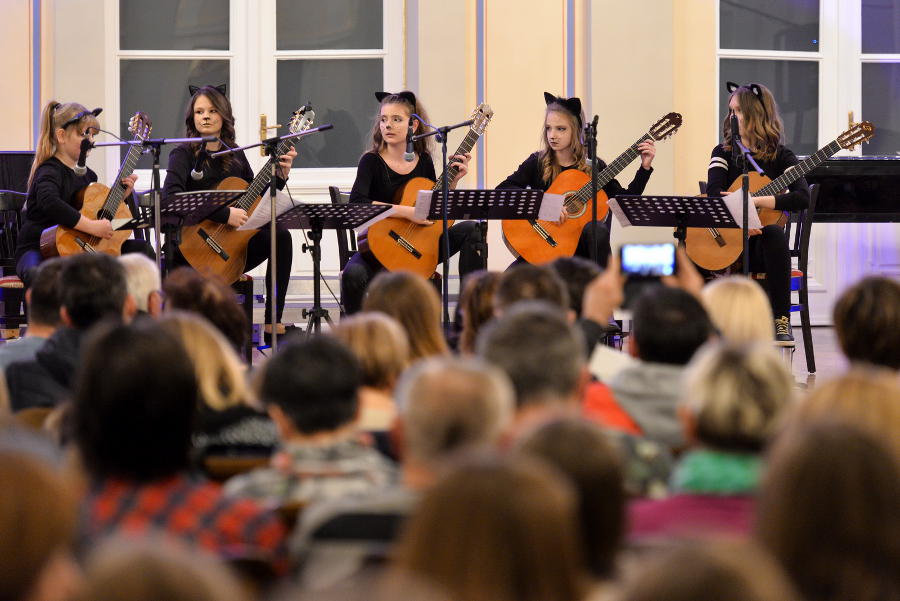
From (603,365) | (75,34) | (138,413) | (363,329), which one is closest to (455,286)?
(75,34)

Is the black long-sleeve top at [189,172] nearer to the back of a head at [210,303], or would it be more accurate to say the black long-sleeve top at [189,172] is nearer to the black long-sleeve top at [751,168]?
the black long-sleeve top at [751,168]

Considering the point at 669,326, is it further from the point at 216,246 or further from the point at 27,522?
the point at 216,246

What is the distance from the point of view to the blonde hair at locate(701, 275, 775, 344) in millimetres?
3379

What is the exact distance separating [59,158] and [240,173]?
1016 millimetres

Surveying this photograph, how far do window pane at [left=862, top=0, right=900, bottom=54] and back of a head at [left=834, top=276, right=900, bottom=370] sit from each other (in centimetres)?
648

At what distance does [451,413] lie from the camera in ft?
6.12

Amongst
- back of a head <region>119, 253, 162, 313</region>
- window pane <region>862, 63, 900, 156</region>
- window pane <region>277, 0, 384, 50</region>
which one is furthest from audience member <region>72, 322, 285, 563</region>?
window pane <region>862, 63, 900, 156</region>

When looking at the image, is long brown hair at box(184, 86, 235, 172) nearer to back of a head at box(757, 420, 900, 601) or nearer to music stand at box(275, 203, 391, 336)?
music stand at box(275, 203, 391, 336)

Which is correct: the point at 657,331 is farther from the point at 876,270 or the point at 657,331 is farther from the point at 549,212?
the point at 876,270

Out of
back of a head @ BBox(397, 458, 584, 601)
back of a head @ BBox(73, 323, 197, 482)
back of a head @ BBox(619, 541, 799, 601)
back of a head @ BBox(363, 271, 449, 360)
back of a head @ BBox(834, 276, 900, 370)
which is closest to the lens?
back of a head @ BBox(619, 541, 799, 601)

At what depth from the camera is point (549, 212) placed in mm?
6508

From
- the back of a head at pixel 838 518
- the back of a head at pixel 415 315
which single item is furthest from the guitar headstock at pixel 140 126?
the back of a head at pixel 838 518

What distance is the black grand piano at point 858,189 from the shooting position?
287 inches

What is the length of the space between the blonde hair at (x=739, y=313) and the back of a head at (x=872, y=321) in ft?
0.73
